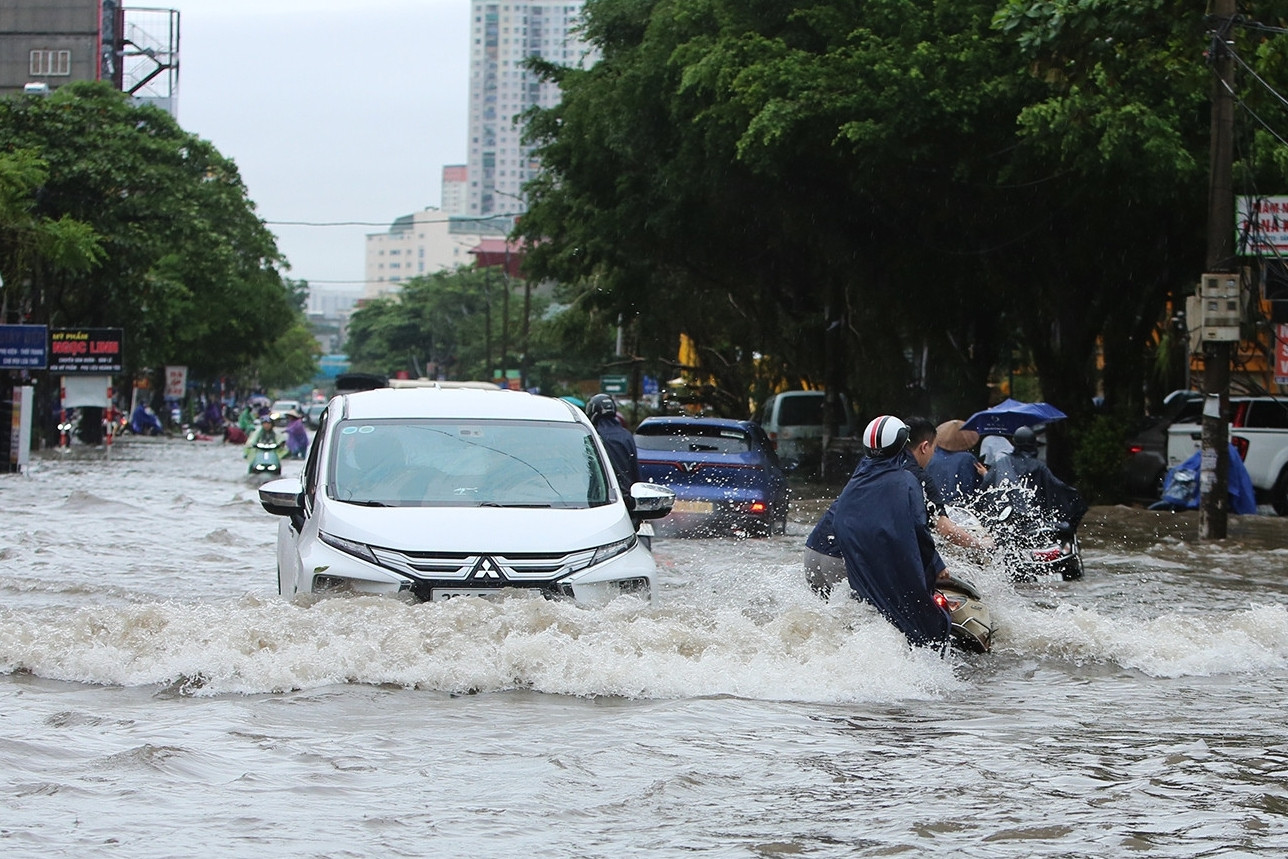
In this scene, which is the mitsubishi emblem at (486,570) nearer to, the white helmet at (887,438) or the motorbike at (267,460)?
the white helmet at (887,438)

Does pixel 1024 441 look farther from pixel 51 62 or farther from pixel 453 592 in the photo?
pixel 51 62

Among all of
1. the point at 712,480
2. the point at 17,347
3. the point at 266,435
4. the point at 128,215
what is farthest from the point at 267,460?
the point at 128,215

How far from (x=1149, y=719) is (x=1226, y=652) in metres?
1.99

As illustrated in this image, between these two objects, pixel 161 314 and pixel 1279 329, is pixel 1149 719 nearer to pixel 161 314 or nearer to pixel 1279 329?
pixel 1279 329

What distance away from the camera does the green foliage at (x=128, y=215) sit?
42812 mm

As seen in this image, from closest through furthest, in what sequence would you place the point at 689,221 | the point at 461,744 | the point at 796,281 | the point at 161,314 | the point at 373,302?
the point at 461,744
the point at 689,221
the point at 796,281
the point at 161,314
the point at 373,302

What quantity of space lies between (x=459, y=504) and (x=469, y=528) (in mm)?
504

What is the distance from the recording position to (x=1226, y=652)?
31.5 ft

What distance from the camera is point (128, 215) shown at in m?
45.3

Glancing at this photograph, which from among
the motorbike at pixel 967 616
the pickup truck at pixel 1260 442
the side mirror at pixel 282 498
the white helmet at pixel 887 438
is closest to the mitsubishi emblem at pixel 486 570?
the side mirror at pixel 282 498

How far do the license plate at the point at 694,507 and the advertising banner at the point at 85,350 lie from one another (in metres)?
30.8

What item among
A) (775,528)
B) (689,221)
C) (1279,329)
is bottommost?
(775,528)

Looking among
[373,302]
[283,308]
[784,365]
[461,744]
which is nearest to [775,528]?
[461,744]

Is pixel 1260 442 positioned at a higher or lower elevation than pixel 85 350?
lower
